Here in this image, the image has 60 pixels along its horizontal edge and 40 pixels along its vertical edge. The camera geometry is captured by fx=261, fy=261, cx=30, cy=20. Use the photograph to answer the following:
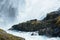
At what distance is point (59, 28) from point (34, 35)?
3.44 metres

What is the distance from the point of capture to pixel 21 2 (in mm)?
62719

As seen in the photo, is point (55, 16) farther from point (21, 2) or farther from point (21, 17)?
point (21, 2)

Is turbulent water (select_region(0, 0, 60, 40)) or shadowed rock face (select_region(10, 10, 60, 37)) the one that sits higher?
turbulent water (select_region(0, 0, 60, 40))

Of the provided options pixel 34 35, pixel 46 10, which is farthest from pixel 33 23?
pixel 46 10

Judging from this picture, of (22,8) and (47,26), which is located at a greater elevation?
(22,8)

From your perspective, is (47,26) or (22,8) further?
(22,8)

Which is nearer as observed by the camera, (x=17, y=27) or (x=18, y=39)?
(x=18, y=39)

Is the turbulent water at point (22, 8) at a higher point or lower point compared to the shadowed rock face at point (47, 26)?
higher

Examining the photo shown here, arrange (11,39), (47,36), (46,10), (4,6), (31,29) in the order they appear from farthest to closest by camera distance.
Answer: (4,6) < (46,10) < (31,29) < (47,36) < (11,39)

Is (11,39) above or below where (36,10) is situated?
below

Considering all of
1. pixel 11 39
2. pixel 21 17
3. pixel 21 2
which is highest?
pixel 21 2

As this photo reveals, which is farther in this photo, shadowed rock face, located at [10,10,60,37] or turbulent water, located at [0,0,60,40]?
turbulent water, located at [0,0,60,40]

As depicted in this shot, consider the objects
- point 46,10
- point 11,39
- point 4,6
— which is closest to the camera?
point 11,39

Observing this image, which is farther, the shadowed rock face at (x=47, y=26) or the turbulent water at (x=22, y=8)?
the turbulent water at (x=22, y=8)
